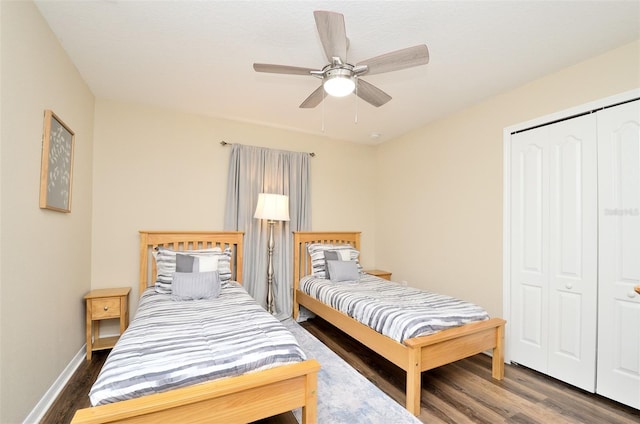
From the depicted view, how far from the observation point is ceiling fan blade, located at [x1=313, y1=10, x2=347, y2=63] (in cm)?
144

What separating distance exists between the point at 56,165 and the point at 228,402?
2034 millimetres

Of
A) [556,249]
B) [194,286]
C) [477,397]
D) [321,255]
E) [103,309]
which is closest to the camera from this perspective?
[477,397]

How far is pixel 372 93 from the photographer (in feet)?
7.22

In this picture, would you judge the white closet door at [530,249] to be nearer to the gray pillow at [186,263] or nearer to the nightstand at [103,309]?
the gray pillow at [186,263]

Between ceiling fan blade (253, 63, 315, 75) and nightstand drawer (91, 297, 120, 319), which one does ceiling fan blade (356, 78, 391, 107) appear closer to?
ceiling fan blade (253, 63, 315, 75)

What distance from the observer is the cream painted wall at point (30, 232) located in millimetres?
1547

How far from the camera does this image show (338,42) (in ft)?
5.44

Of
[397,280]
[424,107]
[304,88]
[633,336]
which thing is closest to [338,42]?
[304,88]

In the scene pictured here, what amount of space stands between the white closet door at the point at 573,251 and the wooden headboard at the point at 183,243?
3.18 metres

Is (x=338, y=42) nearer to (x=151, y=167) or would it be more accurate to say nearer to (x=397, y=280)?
(x=151, y=167)

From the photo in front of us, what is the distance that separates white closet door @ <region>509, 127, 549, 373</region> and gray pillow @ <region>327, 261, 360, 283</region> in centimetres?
162

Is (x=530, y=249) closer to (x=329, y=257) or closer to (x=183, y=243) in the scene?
(x=329, y=257)

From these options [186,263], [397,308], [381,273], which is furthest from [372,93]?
[381,273]

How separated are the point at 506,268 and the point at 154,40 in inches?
141
